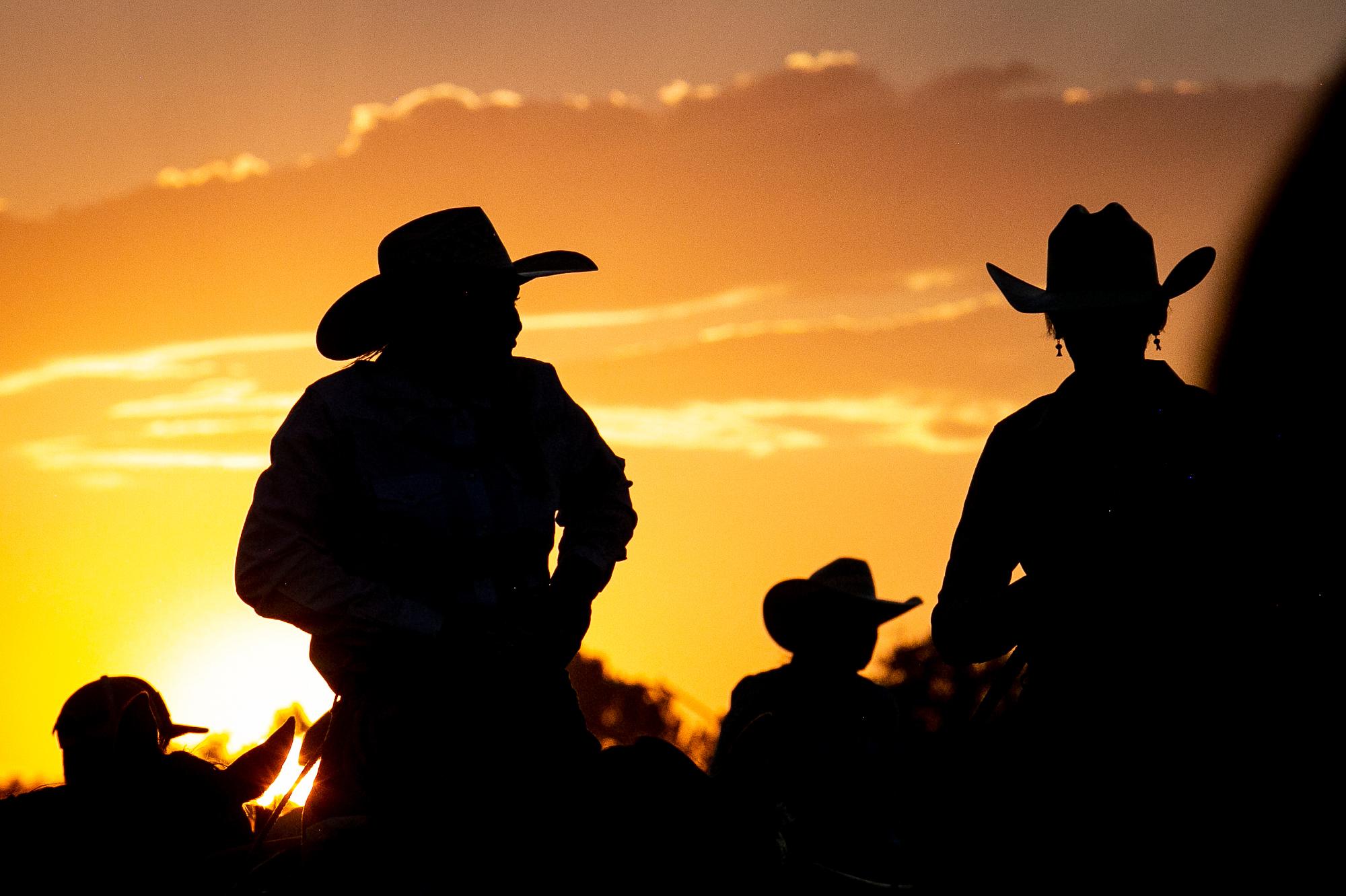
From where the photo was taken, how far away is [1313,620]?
3957mm

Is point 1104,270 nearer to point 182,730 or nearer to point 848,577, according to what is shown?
point 182,730

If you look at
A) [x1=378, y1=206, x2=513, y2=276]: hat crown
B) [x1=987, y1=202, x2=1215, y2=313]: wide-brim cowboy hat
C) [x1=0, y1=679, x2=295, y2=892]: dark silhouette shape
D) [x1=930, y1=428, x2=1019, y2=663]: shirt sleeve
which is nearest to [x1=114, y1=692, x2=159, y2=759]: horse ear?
[x1=0, y1=679, x2=295, y2=892]: dark silhouette shape

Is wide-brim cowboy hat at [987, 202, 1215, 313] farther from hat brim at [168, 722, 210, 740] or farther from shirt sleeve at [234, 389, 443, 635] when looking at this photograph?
hat brim at [168, 722, 210, 740]

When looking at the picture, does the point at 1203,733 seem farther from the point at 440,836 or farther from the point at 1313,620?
the point at 440,836

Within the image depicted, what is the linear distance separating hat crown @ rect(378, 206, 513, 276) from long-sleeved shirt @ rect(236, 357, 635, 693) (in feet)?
1.02

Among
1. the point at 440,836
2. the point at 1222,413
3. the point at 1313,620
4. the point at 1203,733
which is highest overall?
the point at 1222,413

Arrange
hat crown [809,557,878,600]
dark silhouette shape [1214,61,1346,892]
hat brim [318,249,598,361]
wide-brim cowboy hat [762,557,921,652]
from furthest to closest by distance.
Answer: hat crown [809,557,878,600], wide-brim cowboy hat [762,557,921,652], hat brim [318,249,598,361], dark silhouette shape [1214,61,1346,892]

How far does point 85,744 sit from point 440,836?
203cm

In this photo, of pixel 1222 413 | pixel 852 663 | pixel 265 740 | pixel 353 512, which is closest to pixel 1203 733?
pixel 1222 413

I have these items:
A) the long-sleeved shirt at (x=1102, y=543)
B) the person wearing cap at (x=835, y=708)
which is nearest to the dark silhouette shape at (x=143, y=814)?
the person wearing cap at (x=835, y=708)

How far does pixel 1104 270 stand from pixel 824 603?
180 inches

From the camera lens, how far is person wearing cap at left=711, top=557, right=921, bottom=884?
761cm

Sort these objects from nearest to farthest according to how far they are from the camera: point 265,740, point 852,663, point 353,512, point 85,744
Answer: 1. point 353,512
2. point 265,740
3. point 85,744
4. point 852,663

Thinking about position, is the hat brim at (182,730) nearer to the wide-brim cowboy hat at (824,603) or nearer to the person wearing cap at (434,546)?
the person wearing cap at (434,546)
